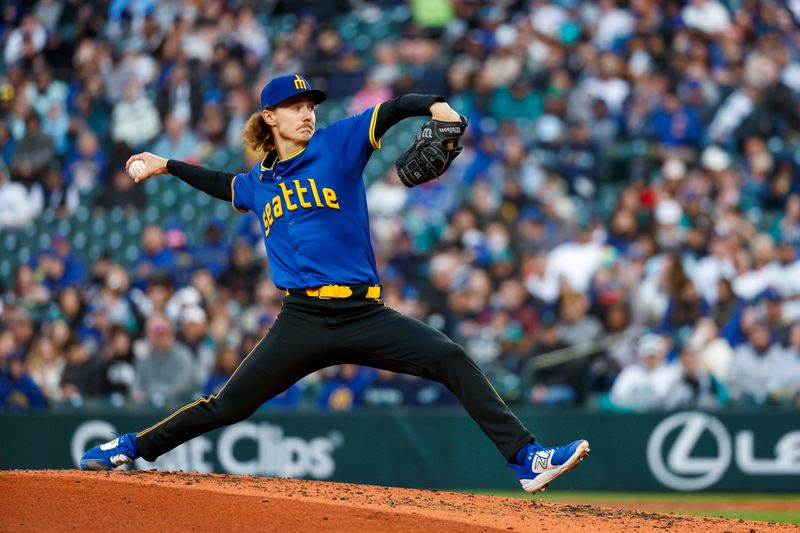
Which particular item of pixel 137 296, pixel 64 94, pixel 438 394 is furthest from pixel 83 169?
pixel 438 394

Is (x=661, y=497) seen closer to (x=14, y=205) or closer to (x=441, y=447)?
(x=441, y=447)

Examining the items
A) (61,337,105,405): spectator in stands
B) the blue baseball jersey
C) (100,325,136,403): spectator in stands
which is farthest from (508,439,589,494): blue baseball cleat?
(61,337,105,405): spectator in stands

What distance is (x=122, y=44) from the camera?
17.5 m

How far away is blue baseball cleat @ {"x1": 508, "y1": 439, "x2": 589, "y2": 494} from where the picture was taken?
226 inches

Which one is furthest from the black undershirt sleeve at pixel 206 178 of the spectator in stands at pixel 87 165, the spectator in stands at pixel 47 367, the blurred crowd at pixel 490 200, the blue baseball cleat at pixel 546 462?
the spectator in stands at pixel 87 165

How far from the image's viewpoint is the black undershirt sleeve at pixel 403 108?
17.6 ft

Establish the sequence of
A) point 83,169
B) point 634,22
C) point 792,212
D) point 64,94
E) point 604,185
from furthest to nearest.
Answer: point 64,94 → point 83,169 → point 634,22 → point 604,185 → point 792,212

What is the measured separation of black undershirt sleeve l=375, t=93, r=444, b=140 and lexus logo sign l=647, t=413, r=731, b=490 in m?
6.46

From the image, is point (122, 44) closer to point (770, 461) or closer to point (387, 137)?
point (387, 137)

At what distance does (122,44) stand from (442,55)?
504 cm

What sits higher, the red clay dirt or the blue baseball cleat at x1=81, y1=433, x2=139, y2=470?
the blue baseball cleat at x1=81, y1=433, x2=139, y2=470

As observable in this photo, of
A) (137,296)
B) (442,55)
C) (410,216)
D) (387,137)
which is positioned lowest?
(137,296)

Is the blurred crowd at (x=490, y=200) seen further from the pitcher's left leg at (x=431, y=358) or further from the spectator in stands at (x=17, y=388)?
the pitcher's left leg at (x=431, y=358)

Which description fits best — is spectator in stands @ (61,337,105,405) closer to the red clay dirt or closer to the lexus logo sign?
the lexus logo sign
